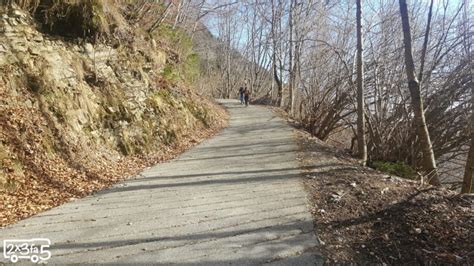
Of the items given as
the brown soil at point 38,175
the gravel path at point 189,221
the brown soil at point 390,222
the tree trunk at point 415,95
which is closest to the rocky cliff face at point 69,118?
the brown soil at point 38,175

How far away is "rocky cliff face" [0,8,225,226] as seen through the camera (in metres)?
6.10

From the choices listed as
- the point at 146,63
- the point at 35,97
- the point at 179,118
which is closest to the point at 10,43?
the point at 35,97

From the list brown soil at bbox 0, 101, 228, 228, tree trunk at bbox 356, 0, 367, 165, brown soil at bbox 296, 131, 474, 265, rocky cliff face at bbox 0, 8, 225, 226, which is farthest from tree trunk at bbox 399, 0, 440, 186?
rocky cliff face at bbox 0, 8, 225, 226

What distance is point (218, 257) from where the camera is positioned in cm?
401

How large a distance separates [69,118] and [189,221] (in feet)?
15.1

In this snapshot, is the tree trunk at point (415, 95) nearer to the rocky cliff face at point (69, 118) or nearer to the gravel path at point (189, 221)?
the gravel path at point (189, 221)

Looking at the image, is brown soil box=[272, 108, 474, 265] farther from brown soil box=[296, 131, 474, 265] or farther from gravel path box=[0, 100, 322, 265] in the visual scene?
gravel path box=[0, 100, 322, 265]

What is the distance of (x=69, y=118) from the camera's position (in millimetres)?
7887

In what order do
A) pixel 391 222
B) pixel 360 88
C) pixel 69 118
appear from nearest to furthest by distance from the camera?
pixel 391 222 < pixel 69 118 < pixel 360 88

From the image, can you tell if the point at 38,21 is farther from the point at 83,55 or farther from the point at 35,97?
the point at 35,97

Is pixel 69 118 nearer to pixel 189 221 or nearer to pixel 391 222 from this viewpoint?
pixel 189 221

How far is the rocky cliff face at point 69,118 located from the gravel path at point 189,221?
2.42 ft

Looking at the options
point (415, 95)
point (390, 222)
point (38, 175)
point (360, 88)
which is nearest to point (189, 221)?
point (390, 222)

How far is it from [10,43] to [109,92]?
274cm
